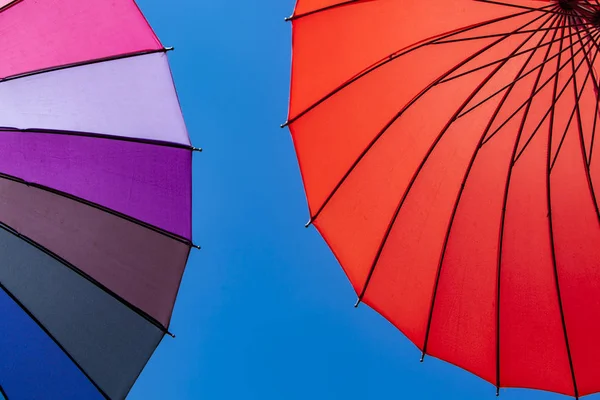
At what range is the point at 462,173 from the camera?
4434 millimetres

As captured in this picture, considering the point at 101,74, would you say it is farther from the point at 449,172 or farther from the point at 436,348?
the point at 436,348

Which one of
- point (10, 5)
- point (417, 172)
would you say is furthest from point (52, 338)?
point (417, 172)

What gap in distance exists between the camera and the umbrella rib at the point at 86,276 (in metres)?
4.43

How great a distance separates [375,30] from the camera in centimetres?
429

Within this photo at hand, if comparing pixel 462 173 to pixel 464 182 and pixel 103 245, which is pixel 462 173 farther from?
pixel 103 245

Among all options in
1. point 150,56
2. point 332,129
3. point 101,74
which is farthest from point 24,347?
point 332,129

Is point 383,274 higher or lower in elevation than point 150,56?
lower

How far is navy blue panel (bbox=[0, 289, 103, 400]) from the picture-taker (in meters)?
4.50

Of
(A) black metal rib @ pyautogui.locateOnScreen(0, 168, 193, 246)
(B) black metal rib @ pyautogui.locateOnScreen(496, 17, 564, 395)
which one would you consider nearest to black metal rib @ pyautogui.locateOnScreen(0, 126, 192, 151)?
(A) black metal rib @ pyautogui.locateOnScreen(0, 168, 193, 246)

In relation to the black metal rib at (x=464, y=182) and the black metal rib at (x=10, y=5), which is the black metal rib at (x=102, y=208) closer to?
the black metal rib at (x=10, y=5)

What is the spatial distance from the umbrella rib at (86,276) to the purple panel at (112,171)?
402mm

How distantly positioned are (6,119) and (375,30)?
263 cm

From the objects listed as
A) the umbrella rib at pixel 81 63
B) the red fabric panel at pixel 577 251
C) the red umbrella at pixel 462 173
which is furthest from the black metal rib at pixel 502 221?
the umbrella rib at pixel 81 63

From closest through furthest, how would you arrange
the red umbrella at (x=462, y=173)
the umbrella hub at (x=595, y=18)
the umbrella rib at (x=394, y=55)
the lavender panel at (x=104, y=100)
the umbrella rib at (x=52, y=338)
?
the umbrella hub at (x=595, y=18), the umbrella rib at (x=394, y=55), the red umbrella at (x=462, y=173), the lavender panel at (x=104, y=100), the umbrella rib at (x=52, y=338)
